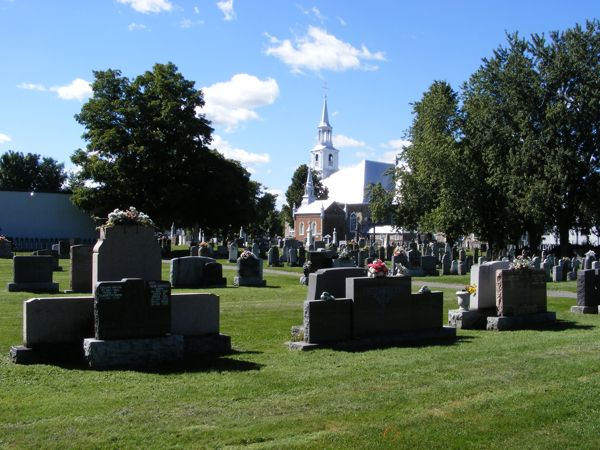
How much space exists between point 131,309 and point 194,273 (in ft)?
41.3

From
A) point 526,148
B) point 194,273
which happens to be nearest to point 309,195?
point 526,148

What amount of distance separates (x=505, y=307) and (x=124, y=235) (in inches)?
298

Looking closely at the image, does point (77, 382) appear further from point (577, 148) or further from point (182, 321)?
point (577, 148)

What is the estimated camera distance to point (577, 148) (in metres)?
41.8

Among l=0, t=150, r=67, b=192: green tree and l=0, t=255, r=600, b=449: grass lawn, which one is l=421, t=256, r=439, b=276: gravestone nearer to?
l=0, t=255, r=600, b=449: grass lawn

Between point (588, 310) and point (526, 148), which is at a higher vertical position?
point (526, 148)

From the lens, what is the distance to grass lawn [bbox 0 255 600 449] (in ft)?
20.1

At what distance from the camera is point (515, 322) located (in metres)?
13.8

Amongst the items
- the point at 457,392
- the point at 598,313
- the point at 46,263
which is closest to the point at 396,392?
the point at 457,392

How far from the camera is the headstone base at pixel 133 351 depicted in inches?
353

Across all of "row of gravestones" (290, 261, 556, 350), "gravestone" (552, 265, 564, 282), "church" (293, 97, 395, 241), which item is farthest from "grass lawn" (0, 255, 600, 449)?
"church" (293, 97, 395, 241)

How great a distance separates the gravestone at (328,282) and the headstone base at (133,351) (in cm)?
294

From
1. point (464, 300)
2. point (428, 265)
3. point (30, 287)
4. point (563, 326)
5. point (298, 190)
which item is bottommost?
point (563, 326)

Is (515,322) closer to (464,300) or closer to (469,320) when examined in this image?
(469,320)
